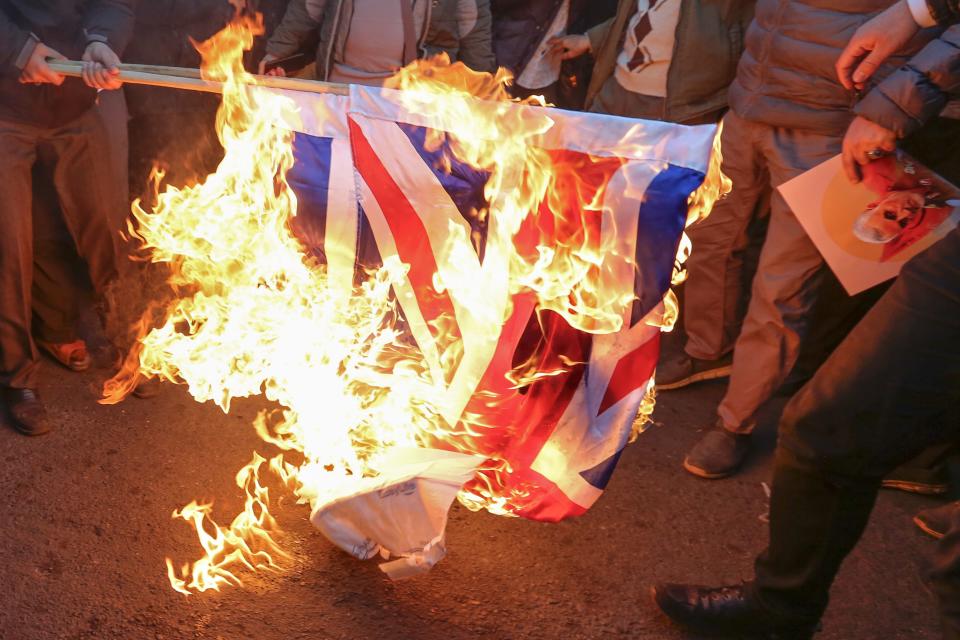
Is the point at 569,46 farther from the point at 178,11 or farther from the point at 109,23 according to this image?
the point at 109,23

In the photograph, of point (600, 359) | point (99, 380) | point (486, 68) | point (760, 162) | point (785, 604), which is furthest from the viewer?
point (486, 68)

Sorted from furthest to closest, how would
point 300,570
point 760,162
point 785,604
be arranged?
point 760,162
point 300,570
point 785,604

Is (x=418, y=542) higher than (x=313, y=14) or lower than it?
lower

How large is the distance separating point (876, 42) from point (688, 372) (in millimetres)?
2039

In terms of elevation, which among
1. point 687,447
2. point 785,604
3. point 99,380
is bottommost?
point 687,447

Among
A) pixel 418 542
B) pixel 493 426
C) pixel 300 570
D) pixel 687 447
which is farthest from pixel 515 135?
pixel 687 447

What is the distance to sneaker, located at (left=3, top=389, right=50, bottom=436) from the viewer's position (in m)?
3.45

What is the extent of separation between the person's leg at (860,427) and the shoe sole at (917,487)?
1.51m

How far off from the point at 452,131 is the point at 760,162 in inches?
63.5

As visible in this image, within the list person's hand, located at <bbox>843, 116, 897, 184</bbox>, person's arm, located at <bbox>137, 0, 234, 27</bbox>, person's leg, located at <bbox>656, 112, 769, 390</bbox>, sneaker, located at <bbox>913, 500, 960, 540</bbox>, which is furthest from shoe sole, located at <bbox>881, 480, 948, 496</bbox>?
person's arm, located at <bbox>137, 0, 234, 27</bbox>

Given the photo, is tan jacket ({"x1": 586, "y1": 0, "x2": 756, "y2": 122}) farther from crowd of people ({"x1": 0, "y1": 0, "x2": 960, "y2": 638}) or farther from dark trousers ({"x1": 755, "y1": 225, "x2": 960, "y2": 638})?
dark trousers ({"x1": 755, "y1": 225, "x2": 960, "y2": 638})

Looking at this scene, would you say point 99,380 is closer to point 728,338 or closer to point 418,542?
point 418,542

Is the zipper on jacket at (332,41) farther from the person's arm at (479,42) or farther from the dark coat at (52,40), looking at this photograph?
the dark coat at (52,40)

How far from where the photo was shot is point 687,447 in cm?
382
